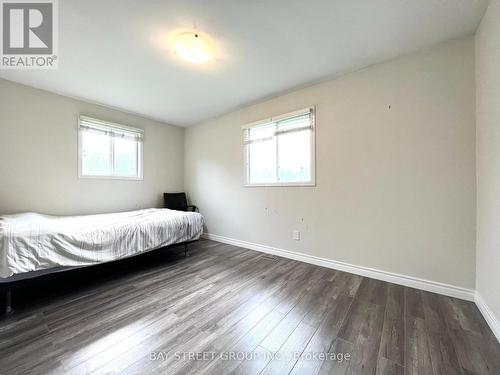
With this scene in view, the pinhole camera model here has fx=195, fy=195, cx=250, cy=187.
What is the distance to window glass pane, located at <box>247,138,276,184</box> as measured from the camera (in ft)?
10.7

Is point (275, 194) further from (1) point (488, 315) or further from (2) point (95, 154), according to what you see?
(2) point (95, 154)

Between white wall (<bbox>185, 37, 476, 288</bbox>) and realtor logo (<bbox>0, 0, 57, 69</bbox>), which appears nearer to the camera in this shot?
realtor logo (<bbox>0, 0, 57, 69</bbox>)

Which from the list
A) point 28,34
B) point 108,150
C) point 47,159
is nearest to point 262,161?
point 108,150

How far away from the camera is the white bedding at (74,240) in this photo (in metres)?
1.64

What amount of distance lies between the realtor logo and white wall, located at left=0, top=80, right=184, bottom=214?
0.59 meters

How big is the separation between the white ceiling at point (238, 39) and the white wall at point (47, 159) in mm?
285

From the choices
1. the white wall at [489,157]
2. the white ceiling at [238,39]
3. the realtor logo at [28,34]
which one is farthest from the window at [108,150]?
the white wall at [489,157]

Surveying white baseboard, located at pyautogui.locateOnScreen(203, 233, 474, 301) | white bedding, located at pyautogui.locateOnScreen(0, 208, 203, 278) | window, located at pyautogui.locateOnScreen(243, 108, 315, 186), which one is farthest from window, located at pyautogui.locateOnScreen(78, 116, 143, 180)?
white baseboard, located at pyautogui.locateOnScreen(203, 233, 474, 301)

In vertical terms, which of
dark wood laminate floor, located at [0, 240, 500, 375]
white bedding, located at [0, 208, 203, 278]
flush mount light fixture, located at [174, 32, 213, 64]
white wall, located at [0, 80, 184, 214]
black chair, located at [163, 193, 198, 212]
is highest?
flush mount light fixture, located at [174, 32, 213, 64]

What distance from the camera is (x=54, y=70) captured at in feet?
7.98

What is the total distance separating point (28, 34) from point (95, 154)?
187 cm

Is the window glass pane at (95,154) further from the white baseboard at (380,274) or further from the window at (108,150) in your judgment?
the white baseboard at (380,274)

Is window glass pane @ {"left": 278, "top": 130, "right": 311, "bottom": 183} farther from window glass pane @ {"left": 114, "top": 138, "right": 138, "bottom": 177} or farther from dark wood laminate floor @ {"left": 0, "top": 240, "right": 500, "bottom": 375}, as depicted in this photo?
window glass pane @ {"left": 114, "top": 138, "right": 138, "bottom": 177}

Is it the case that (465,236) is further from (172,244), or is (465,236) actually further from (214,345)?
(172,244)
